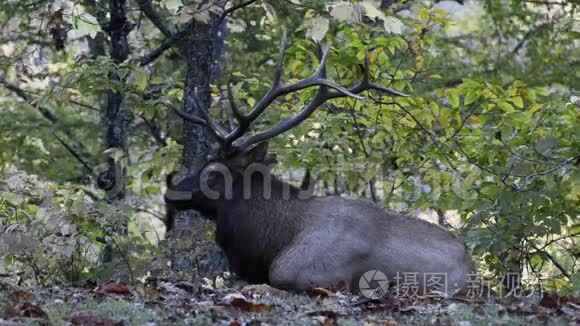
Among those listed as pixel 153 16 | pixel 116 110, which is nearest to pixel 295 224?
pixel 116 110

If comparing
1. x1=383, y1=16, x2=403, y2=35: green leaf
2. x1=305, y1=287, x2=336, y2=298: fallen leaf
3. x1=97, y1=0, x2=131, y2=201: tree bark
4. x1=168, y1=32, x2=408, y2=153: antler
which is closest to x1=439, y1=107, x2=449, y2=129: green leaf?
x1=168, y1=32, x2=408, y2=153: antler

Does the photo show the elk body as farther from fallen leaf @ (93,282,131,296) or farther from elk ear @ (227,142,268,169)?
fallen leaf @ (93,282,131,296)

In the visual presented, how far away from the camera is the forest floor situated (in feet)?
18.2

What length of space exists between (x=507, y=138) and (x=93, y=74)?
4461 millimetres

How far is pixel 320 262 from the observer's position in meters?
8.91

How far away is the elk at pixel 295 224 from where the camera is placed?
8.96 m

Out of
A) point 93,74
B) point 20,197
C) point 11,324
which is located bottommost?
point 11,324

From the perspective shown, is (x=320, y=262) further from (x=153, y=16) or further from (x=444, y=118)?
(x=153, y=16)

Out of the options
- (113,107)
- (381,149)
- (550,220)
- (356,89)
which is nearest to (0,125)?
(113,107)

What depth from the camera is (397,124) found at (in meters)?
10.8

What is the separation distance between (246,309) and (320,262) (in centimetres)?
282

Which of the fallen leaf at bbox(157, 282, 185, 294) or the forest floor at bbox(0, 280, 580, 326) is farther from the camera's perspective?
the fallen leaf at bbox(157, 282, 185, 294)

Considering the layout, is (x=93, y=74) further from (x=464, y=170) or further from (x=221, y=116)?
(x=464, y=170)

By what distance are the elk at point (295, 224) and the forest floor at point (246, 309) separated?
1684mm
